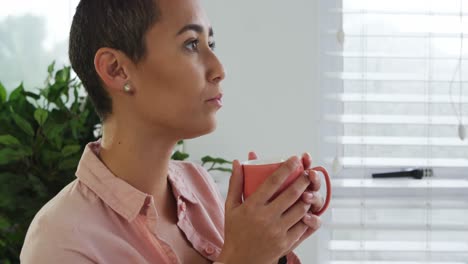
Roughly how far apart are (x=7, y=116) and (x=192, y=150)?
64 centimetres

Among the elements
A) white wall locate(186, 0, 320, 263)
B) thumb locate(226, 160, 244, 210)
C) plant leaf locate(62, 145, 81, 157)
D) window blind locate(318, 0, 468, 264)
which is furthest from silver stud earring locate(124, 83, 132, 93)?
window blind locate(318, 0, 468, 264)

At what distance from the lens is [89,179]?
3.31 feet

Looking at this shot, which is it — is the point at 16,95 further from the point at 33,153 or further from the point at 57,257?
the point at 57,257

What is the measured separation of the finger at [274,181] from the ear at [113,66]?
30 cm

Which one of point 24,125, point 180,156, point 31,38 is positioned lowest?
point 180,156

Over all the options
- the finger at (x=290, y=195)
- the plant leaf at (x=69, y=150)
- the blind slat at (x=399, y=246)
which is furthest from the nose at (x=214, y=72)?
the blind slat at (x=399, y=246)

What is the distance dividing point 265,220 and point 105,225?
0.84 feet

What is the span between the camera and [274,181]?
936mm

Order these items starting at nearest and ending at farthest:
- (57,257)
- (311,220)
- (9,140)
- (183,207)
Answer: (57,257), (311,220), (183,207), (9,140)

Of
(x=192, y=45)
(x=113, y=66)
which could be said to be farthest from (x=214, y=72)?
(x=113, y=66)

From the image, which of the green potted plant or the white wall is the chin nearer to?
the green potted plant

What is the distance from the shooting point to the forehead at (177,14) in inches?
39.5

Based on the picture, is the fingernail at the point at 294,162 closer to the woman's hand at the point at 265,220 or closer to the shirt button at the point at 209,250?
the woman's hand at the point at 265,220

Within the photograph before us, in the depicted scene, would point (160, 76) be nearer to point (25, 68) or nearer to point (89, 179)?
point (89, 179)
